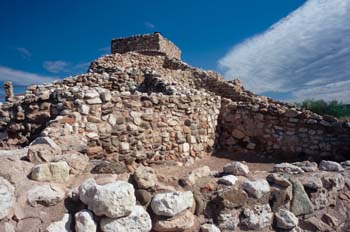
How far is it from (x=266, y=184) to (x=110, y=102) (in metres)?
2.89

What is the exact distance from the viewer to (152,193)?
2264 millimetres

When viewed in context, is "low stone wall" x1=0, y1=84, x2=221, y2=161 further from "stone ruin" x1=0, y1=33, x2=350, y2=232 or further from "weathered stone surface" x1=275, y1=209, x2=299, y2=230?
"weathered stone surface" x1=275, y1=209, x2=299, y2=230

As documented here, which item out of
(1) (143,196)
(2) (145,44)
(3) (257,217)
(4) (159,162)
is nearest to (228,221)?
(3) (257,217)

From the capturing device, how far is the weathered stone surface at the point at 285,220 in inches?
101

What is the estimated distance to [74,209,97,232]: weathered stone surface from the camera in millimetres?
1860

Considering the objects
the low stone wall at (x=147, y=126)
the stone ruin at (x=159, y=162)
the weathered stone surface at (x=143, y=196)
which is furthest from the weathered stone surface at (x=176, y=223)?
the low stone wall at (x=147, y=126)

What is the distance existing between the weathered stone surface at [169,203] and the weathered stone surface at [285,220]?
3.24 feet

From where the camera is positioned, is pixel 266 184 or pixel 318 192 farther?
pixel 318 192

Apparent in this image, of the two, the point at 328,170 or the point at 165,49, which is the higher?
the point at 165,49

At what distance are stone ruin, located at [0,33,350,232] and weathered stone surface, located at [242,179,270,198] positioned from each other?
11 mm

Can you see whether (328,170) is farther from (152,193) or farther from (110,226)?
(110,226)

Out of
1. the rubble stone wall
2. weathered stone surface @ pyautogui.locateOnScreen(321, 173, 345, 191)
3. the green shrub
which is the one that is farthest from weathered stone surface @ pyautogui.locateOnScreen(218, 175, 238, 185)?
the green shrub

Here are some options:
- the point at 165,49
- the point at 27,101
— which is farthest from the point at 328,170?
the point at 165,49

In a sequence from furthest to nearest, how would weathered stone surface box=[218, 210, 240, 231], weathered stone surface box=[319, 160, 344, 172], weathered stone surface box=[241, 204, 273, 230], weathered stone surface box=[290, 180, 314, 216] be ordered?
weathered stone surface box=[319, 160, 344, 172] < weathered stone surface box=[290, 180, 314, 216] < weathered stone surface box=[241, 204, 273, 230] < weathered stone surface box=[218, 210, 240, 231]
